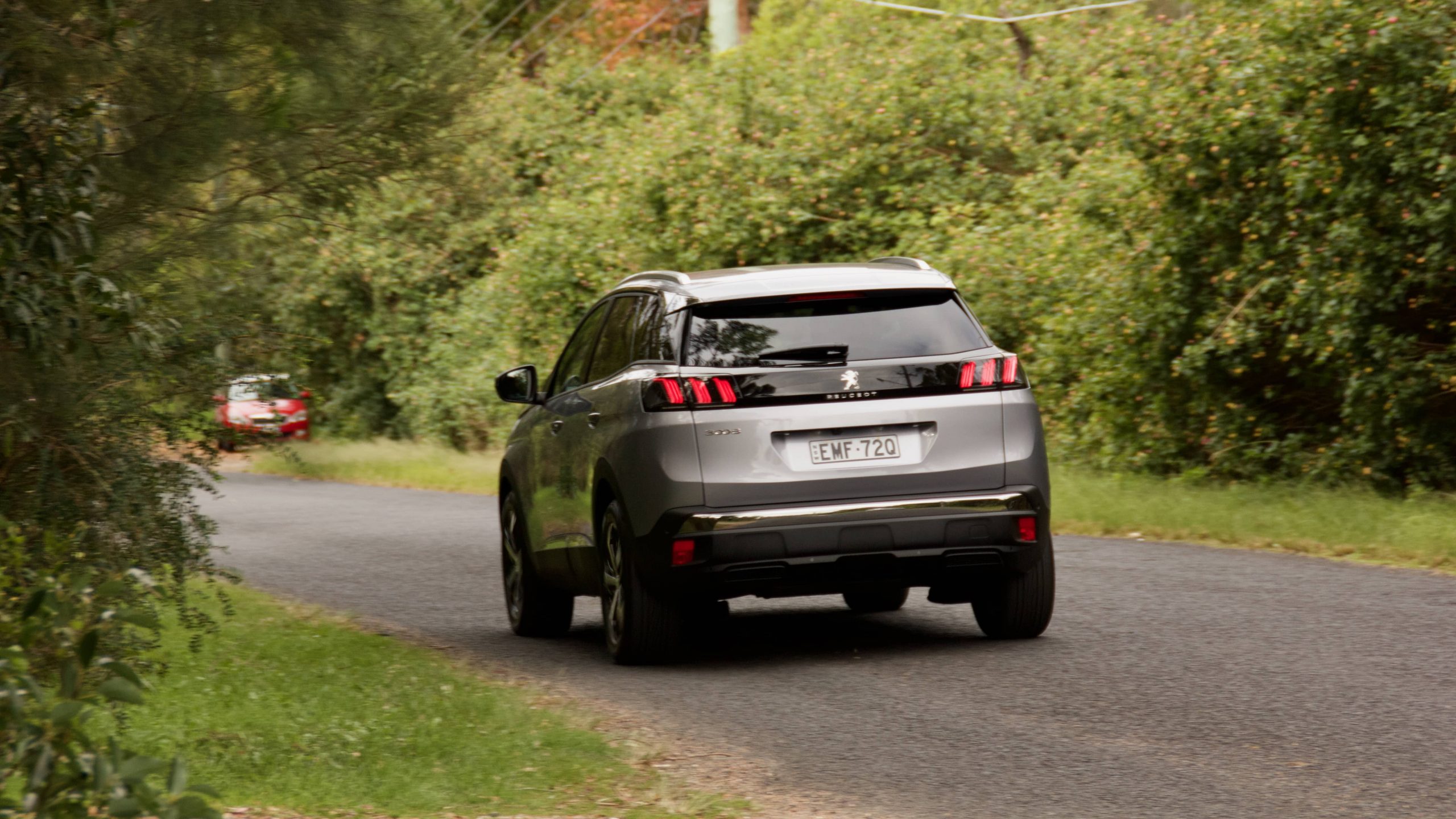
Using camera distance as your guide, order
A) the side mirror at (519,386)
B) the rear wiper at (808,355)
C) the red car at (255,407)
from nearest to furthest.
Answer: the rear wiper at (808,355), the red car at (255,407), the side mirror at (519,386)

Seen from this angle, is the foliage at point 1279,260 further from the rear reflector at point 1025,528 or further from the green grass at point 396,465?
the green grass at point 396,465

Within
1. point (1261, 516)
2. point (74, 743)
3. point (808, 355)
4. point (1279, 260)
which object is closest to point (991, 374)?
point (808, 355)

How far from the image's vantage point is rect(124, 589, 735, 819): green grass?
6.04m

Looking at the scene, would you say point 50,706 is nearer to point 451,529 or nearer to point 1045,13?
point 451,529

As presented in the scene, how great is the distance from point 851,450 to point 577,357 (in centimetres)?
241

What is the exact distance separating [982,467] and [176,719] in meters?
3.55

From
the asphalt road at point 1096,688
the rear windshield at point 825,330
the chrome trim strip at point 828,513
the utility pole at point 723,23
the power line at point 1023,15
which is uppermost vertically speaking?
the utility pole at point 723,23

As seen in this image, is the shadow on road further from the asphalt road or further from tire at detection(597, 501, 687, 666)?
tire at detection(597, 501, 687, 666)

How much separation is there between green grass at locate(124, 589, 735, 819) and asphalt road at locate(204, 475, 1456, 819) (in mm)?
507

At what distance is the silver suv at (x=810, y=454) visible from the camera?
8.19m

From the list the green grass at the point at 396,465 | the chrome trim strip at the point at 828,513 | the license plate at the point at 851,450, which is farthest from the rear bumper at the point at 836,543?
the green grass at the point at 396,465

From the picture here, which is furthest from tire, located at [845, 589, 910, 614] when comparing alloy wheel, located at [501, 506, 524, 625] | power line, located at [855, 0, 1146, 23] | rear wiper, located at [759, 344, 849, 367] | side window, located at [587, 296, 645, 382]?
power line, located at [855, 0, 1146, 23]

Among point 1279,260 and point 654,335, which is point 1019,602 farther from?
point 1279,260

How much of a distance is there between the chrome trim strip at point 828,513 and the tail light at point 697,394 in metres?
0.48
